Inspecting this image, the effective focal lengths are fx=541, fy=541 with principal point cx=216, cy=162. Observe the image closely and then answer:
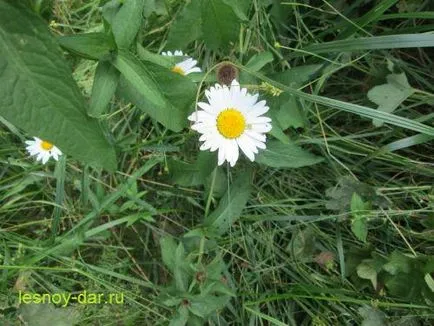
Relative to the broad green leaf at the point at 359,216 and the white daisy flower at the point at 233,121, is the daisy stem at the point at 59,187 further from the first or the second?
the broad green leaf at the point at 359,216

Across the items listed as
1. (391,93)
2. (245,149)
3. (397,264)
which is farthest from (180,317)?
(391,93)

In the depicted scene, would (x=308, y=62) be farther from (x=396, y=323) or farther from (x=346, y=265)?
(x=396, y=323)

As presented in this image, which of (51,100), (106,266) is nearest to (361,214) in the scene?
(106,266)

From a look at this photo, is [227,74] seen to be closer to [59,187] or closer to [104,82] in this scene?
[104,82]

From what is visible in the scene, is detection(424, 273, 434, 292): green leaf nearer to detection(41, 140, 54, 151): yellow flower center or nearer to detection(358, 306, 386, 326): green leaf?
detection(358, 306, 386, 326): green leaf

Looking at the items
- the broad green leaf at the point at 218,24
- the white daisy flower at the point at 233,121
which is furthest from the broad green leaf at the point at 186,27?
the white daisy flower at the point at 233,121

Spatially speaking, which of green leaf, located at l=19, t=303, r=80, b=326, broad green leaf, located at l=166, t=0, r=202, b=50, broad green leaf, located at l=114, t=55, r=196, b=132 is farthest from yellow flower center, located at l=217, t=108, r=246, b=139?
green leaf, located at l=19, t=303, r=80, b=326
